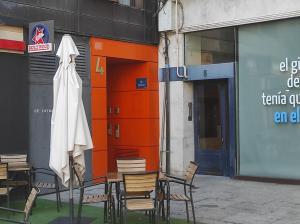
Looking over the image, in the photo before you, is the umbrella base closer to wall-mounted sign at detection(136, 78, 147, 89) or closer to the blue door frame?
the blue door frame

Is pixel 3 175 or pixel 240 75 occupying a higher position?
pixel 240 75

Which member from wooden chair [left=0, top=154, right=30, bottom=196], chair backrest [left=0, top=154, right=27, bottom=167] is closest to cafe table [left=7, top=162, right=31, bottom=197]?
wooden chair [left=0, top=154, right=30, bottom=196]

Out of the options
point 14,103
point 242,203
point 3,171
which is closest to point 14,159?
point 14,103

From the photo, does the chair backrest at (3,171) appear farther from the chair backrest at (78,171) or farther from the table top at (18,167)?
the chair backrest at (78,171)

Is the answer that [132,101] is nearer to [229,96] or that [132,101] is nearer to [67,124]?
[229,96]

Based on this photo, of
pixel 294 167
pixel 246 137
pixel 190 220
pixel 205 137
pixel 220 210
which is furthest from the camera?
pixel 205 137

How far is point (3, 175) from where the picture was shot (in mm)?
8492

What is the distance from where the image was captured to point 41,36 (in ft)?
33.4

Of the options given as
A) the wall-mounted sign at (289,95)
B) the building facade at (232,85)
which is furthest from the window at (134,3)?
the wall-mounted sign at (289,95)

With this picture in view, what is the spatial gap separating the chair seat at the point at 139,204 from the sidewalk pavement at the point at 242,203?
1243 mm

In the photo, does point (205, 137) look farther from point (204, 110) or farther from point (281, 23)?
point (281, 23)

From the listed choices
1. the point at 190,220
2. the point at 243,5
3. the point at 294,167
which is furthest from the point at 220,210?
the point at 243,5

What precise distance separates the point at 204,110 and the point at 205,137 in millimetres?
722

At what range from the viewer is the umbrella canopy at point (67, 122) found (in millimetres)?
7441
